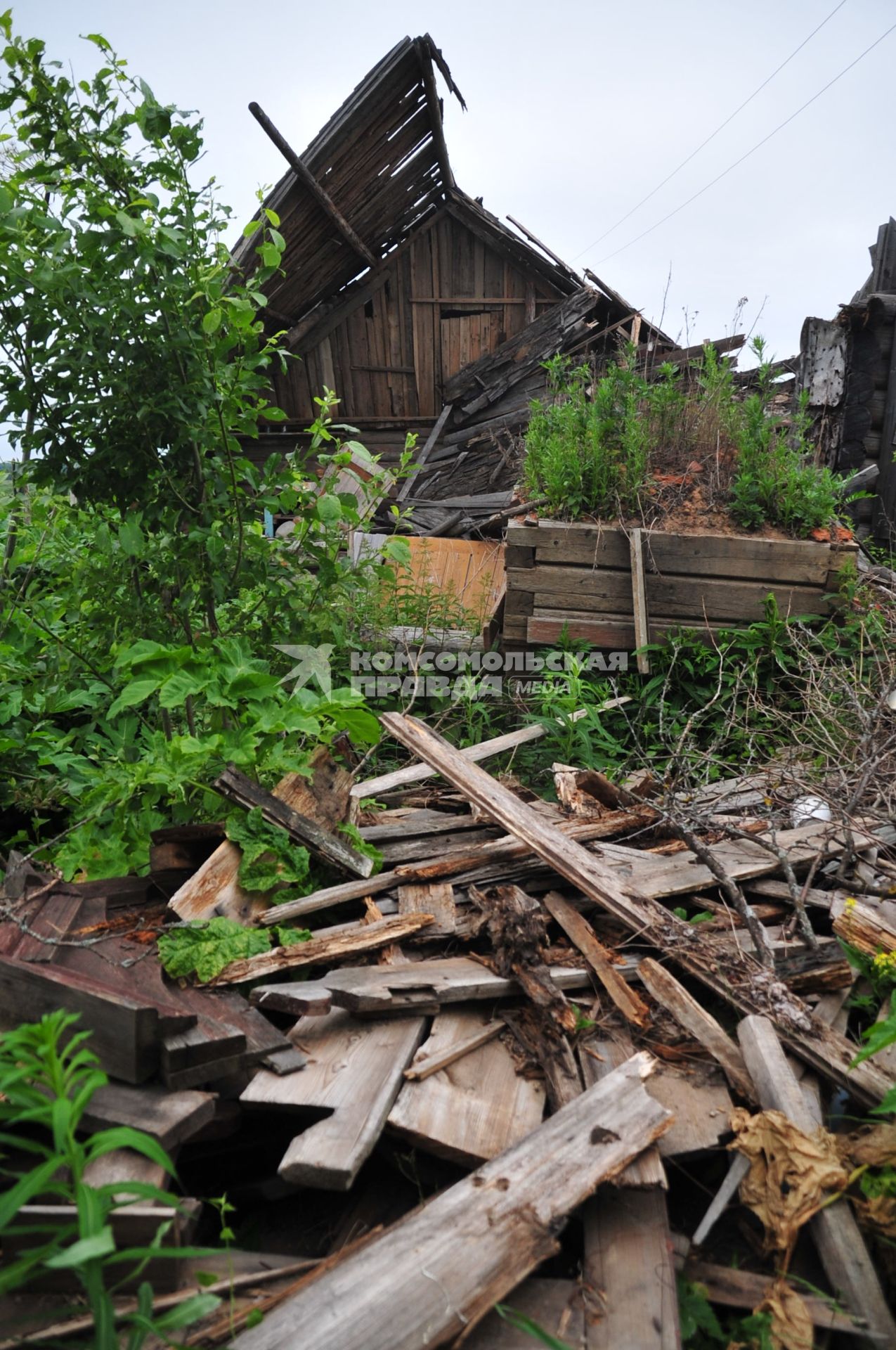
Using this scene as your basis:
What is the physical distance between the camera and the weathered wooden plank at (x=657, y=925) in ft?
7.45

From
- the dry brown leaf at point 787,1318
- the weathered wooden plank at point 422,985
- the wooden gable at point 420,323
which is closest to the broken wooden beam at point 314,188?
the wooden gable at point 420,323

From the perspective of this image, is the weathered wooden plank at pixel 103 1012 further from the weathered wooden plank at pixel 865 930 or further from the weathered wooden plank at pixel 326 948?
the weathered wooden plank at pixel 865 930

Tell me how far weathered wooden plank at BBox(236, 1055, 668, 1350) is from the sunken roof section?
886 cm

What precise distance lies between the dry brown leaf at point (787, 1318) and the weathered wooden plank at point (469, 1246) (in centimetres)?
37

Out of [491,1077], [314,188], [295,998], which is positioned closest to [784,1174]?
[491,1077]

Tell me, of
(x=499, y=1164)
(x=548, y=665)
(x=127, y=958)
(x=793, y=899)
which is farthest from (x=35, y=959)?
(x=548, y=665)

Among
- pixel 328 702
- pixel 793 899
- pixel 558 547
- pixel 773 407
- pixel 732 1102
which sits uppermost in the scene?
pixel 773 407

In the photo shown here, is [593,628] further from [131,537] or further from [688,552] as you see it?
[131,537]

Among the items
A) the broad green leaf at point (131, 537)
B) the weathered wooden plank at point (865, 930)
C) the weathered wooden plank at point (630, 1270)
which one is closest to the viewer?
the weathered wooden plank at point (630, 1270)

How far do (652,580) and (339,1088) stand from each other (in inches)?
173

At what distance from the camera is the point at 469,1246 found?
169 cm

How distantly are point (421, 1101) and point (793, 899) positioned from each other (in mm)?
1562

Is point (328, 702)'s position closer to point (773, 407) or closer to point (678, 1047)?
point (678, 1047)

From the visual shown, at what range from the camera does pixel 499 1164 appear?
1.91 m
